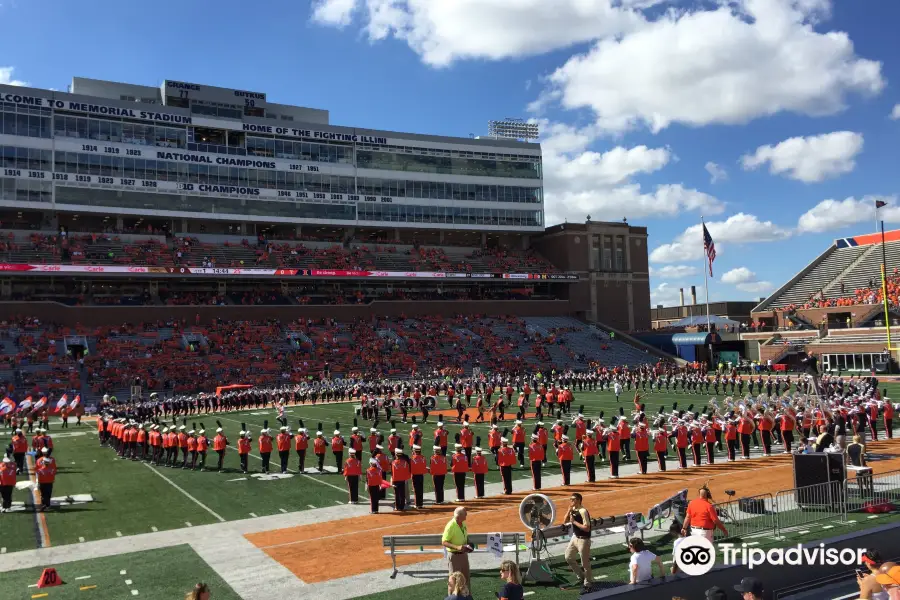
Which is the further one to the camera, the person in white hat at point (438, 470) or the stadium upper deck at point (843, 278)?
the stadium upper deck at point (843, 278)

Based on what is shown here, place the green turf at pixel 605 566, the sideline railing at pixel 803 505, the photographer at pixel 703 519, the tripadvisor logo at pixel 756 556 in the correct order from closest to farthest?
the tripadvisor logo at pixel 756 556
the photographer at pixel 703 519
the green turf at pixel 605 566
the sideline railing at pixel 803 505

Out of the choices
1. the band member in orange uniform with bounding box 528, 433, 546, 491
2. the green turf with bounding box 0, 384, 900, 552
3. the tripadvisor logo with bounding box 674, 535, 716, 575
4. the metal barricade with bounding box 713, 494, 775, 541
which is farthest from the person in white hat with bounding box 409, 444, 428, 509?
the tripadvisor logo with bounding box 674, 535, 716, 575

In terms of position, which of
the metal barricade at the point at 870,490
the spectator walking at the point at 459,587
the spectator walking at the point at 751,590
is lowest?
the metal barricade at the point at 870,490

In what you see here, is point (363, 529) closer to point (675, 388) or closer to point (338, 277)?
point (675, 388)

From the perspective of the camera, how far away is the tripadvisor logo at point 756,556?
8.20 meters

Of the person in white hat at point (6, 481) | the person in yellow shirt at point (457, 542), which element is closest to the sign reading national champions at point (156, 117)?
the person in white hat at point (6, 481)

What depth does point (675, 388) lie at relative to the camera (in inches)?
1630

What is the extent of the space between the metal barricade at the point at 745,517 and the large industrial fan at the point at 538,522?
280 cm

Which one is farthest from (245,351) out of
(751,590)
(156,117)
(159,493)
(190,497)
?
(751,590)

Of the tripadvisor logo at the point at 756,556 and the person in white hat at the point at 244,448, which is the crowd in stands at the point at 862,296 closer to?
the person in white hat at the point at 244,448

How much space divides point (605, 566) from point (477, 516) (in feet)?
12.1

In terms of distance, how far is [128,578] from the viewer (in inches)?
404

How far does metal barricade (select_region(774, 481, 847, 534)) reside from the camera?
11734 mm

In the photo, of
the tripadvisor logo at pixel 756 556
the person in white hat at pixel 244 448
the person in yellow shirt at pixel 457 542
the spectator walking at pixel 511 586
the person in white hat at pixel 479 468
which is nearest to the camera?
the spectator walking at pixel 511 586
